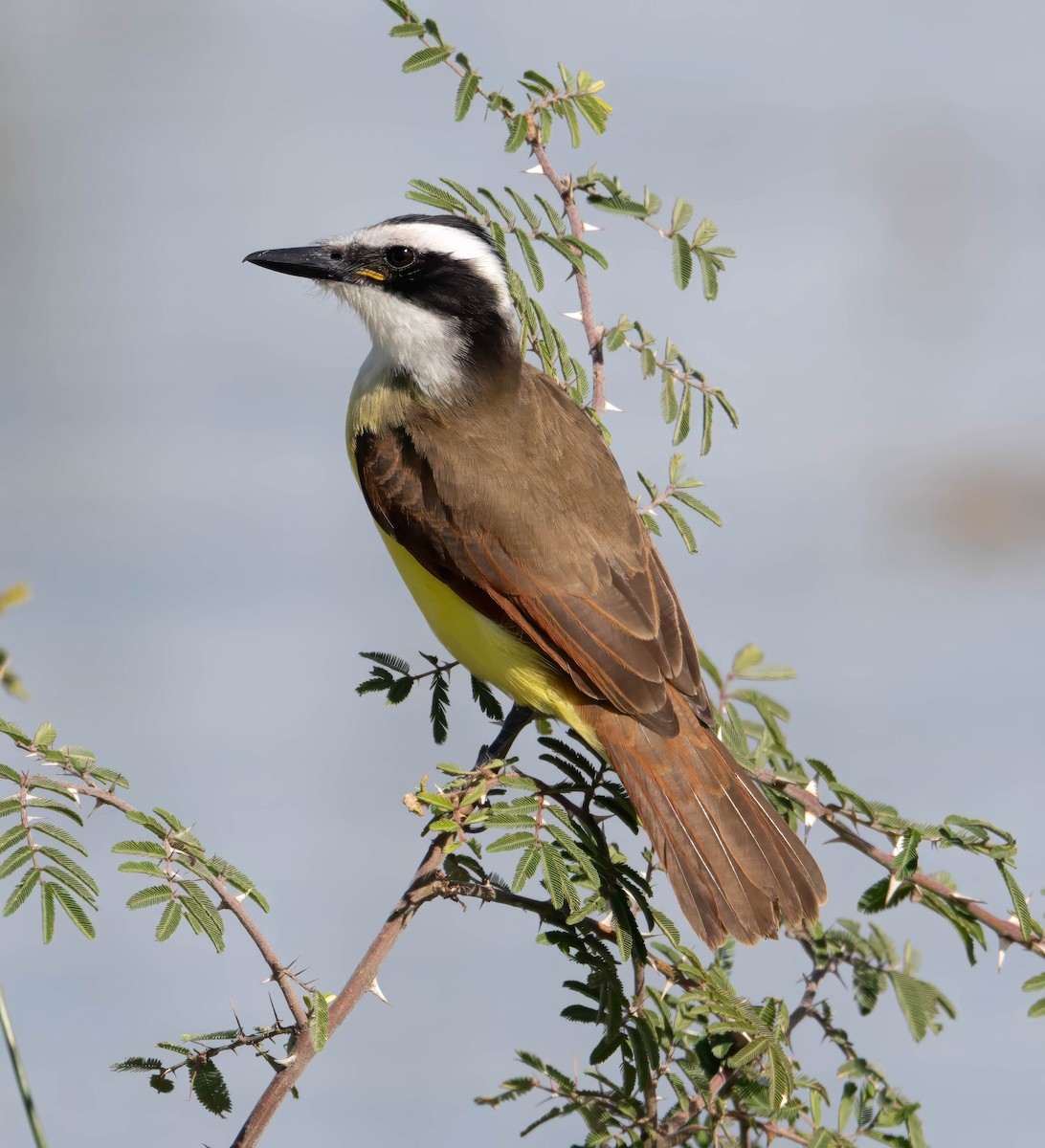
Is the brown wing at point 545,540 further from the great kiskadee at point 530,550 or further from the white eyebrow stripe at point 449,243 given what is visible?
the white eyebrow stripe at point 449,243

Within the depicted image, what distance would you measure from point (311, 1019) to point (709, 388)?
171cm

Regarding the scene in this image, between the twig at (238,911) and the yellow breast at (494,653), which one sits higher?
the yellow breast at (494,653)

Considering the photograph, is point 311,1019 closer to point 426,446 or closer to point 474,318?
point 426,446

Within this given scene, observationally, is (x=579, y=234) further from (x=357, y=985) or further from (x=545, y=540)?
(x=357, y=985)

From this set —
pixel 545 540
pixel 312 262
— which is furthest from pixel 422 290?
pixel 545 540

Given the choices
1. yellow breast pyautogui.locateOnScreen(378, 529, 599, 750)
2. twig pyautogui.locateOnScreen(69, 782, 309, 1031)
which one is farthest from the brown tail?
twig pyautogui.locateOnScreen(69, 782, 309, 1031)

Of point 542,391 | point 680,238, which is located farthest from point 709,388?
point 542,391

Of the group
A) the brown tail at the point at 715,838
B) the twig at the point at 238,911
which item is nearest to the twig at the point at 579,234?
the brown tail at the point at 715,838

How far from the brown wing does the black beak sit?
0.51 metres

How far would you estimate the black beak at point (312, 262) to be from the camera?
3625 millimetres

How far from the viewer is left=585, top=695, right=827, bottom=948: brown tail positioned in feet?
9.50

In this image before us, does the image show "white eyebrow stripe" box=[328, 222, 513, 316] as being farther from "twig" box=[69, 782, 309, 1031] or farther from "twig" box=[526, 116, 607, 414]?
"twig" box=[69, 782, 309, 1031]

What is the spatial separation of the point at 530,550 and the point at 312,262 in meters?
1.04

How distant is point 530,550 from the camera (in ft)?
10.6
